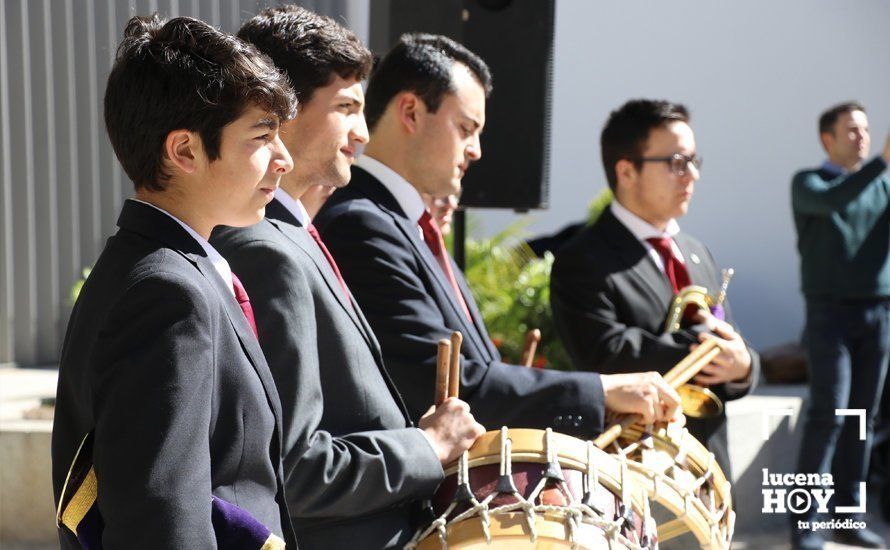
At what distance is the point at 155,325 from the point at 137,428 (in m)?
0.13

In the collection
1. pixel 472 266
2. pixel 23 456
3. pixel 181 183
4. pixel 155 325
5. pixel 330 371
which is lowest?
pixel 23 456

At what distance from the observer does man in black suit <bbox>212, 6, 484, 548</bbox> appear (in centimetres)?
192

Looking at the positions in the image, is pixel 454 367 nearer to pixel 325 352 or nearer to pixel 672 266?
pixel 325 352

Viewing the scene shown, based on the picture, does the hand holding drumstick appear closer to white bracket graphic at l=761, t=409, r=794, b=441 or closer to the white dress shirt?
the white dress shirt

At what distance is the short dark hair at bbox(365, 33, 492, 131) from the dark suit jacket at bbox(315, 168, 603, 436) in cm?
34

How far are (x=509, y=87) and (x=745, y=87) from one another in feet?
13.0

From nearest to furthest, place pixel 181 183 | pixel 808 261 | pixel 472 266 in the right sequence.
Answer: pixel 181 183
pixel 808 261
pixel 472 266

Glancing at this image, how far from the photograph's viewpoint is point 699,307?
3.43 m

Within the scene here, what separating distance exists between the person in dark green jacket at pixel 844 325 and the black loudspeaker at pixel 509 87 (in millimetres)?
1484

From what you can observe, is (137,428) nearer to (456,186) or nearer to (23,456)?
(456,186)

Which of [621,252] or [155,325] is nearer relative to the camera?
[155,325]

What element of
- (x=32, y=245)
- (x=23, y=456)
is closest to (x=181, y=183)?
(x=23, y=456)

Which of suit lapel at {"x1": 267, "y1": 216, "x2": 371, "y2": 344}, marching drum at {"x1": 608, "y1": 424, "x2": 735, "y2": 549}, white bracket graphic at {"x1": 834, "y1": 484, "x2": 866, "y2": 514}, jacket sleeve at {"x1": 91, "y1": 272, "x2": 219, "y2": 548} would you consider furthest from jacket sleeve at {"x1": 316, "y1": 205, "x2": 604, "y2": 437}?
white bracket graphic at {"x1": 834, "y1": 484, "x2": 866, "y2": 514}

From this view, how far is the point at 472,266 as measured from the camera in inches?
265
